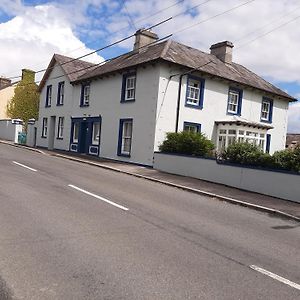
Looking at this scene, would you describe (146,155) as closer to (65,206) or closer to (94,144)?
(94,144)

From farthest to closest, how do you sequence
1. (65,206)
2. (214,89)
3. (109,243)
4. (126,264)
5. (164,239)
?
1. (214,89)
2. (65,206)
3. (164,239)
4. (109,243)
5. (126,264)

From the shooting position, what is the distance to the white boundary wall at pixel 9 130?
42.8m

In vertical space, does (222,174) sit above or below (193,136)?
below

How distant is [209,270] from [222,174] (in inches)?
461

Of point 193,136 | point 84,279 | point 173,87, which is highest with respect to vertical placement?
point 173,87

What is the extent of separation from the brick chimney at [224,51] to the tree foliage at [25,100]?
27.5 m

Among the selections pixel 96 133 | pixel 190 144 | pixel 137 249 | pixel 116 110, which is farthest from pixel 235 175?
pixel 96 133

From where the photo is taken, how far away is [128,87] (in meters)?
24.8

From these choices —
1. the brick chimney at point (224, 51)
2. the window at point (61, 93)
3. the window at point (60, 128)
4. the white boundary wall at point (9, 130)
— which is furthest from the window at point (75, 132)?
the white boundary wall at point (9, 130)

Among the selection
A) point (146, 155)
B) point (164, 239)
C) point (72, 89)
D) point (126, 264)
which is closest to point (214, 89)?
point (146, 155)

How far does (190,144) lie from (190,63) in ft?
19.5

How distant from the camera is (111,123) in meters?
26.0

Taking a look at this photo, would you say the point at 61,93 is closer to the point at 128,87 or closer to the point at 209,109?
the point at 128,87

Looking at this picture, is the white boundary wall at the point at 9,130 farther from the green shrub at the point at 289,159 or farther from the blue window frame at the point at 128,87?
the green shrub at the point at 289,159
